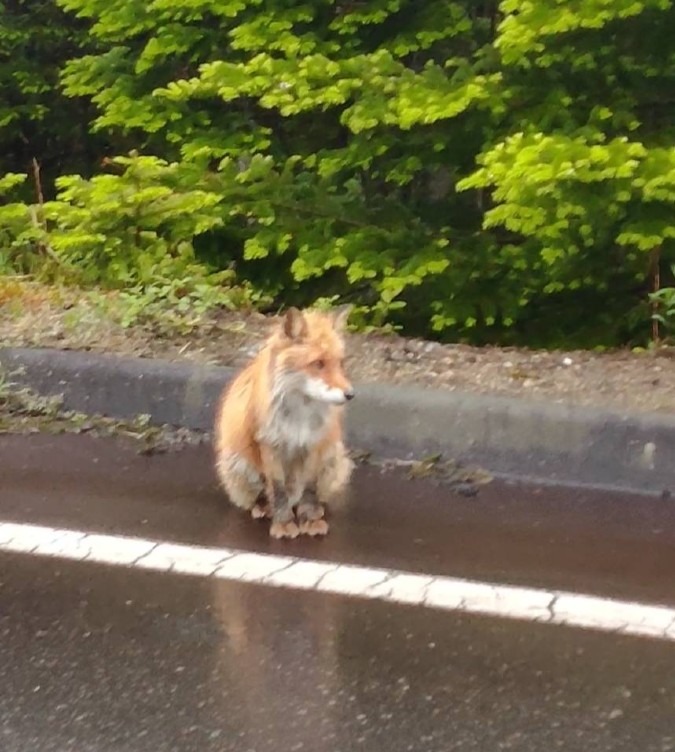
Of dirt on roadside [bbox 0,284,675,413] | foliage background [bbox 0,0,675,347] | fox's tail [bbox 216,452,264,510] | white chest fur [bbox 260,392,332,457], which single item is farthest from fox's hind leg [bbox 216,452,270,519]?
foliage background [bbox 0,0,675,347]

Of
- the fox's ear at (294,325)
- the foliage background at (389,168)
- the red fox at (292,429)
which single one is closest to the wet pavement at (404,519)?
the red fox at (292,429)

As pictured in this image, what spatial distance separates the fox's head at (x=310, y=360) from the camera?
5043mm

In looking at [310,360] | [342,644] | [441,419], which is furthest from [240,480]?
[342,644]

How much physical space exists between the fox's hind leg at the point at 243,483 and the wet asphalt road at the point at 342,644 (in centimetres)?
10

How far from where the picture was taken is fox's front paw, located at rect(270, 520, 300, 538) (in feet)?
17.1

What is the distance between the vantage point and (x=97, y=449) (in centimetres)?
629

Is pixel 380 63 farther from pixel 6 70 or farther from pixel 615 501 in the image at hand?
pixel 6 70

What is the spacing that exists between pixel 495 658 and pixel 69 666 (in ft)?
4.94

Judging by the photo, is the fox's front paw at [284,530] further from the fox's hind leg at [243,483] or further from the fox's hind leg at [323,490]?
the fox's hind leg at [243,483]

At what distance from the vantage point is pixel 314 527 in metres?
5.25

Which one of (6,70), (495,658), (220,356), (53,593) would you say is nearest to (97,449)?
(220,356)

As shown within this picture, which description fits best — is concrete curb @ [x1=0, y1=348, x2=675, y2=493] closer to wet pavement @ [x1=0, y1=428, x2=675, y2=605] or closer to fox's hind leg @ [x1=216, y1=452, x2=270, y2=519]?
wet pavement @ [x1=0, y1=428, x2=675, y2=605]

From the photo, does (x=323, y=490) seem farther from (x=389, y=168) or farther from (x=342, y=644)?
(x=389, y=168)

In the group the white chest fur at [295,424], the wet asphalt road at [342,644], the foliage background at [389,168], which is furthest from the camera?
the foliage background at [389,168]
